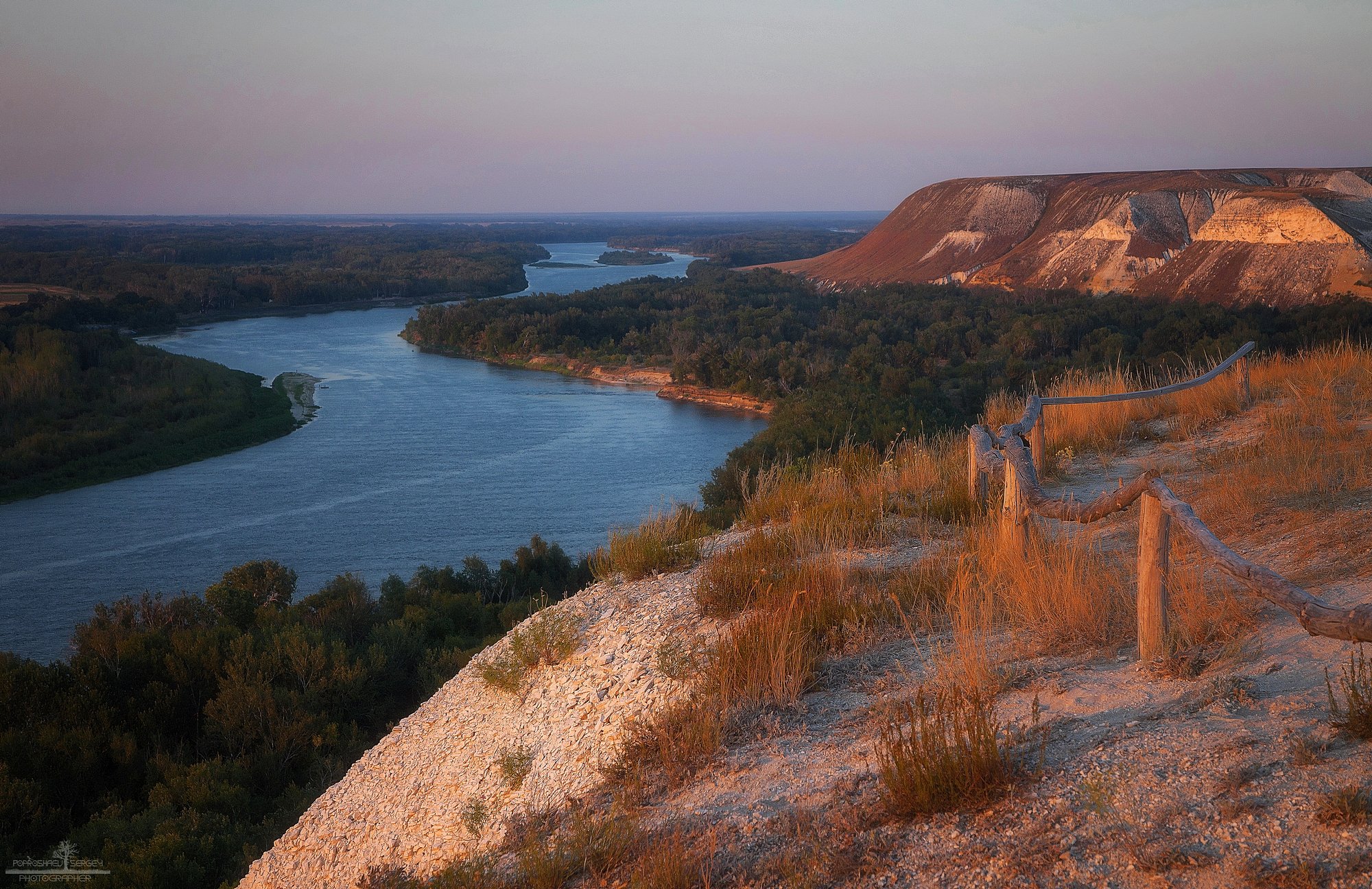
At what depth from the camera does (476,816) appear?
4668mm

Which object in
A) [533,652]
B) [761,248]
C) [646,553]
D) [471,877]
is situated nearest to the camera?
[471,877]

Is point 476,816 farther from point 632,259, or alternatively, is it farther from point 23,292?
point 632,259

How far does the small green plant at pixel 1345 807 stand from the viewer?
2.67 m

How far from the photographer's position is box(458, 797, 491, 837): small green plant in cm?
464

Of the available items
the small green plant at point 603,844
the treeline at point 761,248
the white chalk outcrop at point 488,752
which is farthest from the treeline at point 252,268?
the small green plant at point 603,844

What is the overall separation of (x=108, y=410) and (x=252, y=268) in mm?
79823

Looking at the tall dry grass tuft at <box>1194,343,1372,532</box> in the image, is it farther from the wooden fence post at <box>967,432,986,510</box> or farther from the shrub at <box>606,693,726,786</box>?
the shrub at <box>606,693,726,786</box>

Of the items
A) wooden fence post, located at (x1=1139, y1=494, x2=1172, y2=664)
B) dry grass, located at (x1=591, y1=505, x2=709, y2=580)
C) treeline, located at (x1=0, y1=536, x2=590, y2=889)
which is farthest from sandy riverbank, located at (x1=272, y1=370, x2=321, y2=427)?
wooden fence post, located at (x1=1139, y1=494, x2=1172, y2=664)

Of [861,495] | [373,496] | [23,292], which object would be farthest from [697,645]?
[23,292]

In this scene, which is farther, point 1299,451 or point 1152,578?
point 1299,451

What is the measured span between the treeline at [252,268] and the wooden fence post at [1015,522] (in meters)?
81.5

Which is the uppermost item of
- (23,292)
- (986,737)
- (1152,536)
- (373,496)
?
(23,292)

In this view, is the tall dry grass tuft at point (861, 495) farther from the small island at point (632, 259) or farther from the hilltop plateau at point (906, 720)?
the small island at point (632, 259)

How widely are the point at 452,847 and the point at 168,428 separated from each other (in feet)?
129
